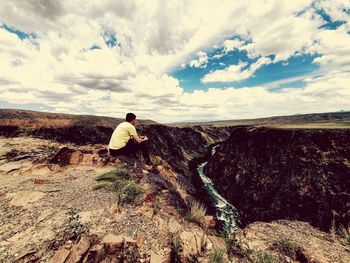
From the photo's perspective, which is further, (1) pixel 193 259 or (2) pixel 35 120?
(2) pixel 35 120

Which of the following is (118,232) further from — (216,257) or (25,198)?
(25,198)

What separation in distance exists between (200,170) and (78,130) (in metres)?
49.1

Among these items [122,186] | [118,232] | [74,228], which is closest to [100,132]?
[122,186]

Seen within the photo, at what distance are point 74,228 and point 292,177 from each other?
129 ft

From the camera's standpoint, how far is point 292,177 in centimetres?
3725

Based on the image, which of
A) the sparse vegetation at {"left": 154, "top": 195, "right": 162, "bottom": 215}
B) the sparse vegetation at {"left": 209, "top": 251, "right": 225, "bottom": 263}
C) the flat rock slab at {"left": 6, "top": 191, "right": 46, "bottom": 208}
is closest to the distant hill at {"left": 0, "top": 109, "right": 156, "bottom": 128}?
the flat rock slab at {"left": 6, "top": 191, "right": 46, "bottom": 208}

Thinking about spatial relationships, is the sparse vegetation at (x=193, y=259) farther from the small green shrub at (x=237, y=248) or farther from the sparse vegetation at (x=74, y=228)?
the sparse vegetation at (x=74, y=228)

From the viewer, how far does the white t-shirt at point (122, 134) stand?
35.9 ft

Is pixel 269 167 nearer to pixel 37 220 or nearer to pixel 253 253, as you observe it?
pixel 253 253

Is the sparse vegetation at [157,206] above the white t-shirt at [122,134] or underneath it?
underneath

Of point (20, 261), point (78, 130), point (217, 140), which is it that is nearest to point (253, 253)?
point (20, 261)

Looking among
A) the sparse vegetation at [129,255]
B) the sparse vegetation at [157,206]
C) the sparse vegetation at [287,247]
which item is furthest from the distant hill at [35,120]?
the sparse vegetation at [287,247]

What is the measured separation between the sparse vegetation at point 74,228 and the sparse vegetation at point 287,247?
684 centimetres

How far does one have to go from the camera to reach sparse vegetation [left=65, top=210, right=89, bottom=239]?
6318 millimetres
